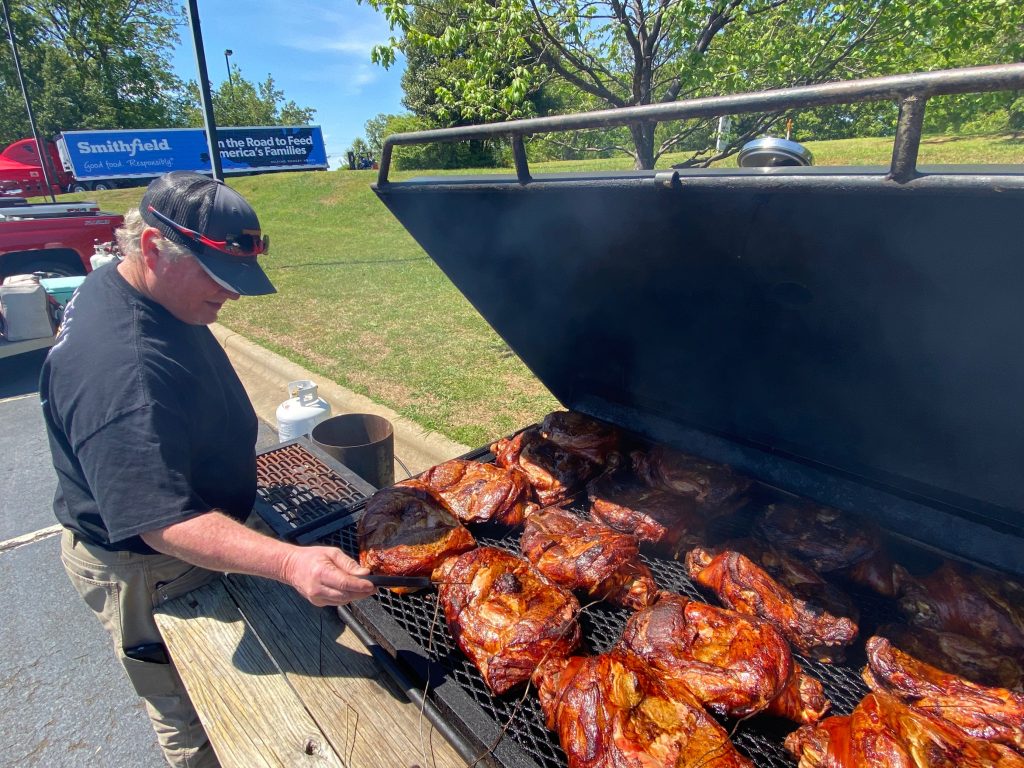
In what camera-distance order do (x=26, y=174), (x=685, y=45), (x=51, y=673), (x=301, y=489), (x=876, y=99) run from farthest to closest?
(x=26, y=174) → (x=685, y=45) → (x=51, y=673) → (x=301, y=489) → (x=876, y=99)

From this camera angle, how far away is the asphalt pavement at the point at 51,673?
8.84 feet

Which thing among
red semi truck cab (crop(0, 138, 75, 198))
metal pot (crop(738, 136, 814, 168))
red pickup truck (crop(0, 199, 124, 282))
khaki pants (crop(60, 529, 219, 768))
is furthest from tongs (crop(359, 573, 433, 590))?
red semi truck cab (crop(0, 138, 75, 198))

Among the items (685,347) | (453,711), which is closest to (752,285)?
(685,347)

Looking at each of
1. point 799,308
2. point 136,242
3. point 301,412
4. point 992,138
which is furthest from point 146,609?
point 992,138

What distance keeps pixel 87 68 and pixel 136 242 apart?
45.8 meters

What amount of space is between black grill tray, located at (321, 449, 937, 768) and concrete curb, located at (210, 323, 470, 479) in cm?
251

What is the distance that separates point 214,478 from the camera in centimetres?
223

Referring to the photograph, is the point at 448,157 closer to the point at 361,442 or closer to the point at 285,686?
the point at 361,442

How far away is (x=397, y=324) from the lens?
8203mm

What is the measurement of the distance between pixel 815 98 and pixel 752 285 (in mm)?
848

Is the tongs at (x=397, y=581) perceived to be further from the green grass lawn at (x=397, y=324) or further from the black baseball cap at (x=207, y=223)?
the green grass lawn at (x=397, y=324)

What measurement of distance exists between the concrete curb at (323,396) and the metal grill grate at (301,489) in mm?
1569

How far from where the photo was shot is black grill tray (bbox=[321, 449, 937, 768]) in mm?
1479

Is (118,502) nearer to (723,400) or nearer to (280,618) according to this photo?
(280,618)
